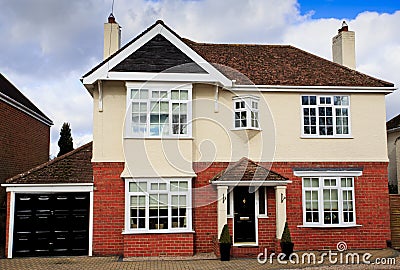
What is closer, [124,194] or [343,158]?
[124,194]

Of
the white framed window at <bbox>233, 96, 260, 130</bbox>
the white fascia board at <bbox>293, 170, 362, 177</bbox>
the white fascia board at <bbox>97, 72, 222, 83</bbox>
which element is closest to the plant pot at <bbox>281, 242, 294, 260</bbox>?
the white fascia board at <bbox>293, 170, 362, 177</bbox>

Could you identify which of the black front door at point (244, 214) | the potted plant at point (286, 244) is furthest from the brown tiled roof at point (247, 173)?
the potted plant at point (286, 244)

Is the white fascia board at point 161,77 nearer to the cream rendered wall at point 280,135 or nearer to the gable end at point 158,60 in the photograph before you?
the gable end at point 158,60

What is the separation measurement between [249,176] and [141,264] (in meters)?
4.65

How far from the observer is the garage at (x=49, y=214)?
16438mm

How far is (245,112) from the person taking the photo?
57.3ft

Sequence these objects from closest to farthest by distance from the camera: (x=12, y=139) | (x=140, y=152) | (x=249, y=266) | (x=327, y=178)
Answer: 1. (x=249, y=266)
2. (x=140, y=152)
3. (x=327, y=178)
4. (x=12, y=139)

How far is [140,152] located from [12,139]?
759 centimetres

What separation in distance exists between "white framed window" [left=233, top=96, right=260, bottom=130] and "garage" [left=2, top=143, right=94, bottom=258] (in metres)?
5.73

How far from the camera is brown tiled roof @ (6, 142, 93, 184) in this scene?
656 inches

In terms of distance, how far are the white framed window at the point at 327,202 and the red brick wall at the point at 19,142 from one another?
1232 centimetres

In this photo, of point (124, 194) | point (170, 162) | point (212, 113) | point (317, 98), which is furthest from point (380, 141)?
point (124, 194)

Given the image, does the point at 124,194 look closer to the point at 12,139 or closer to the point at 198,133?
the point at 198,133

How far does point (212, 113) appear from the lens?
17.4 m
